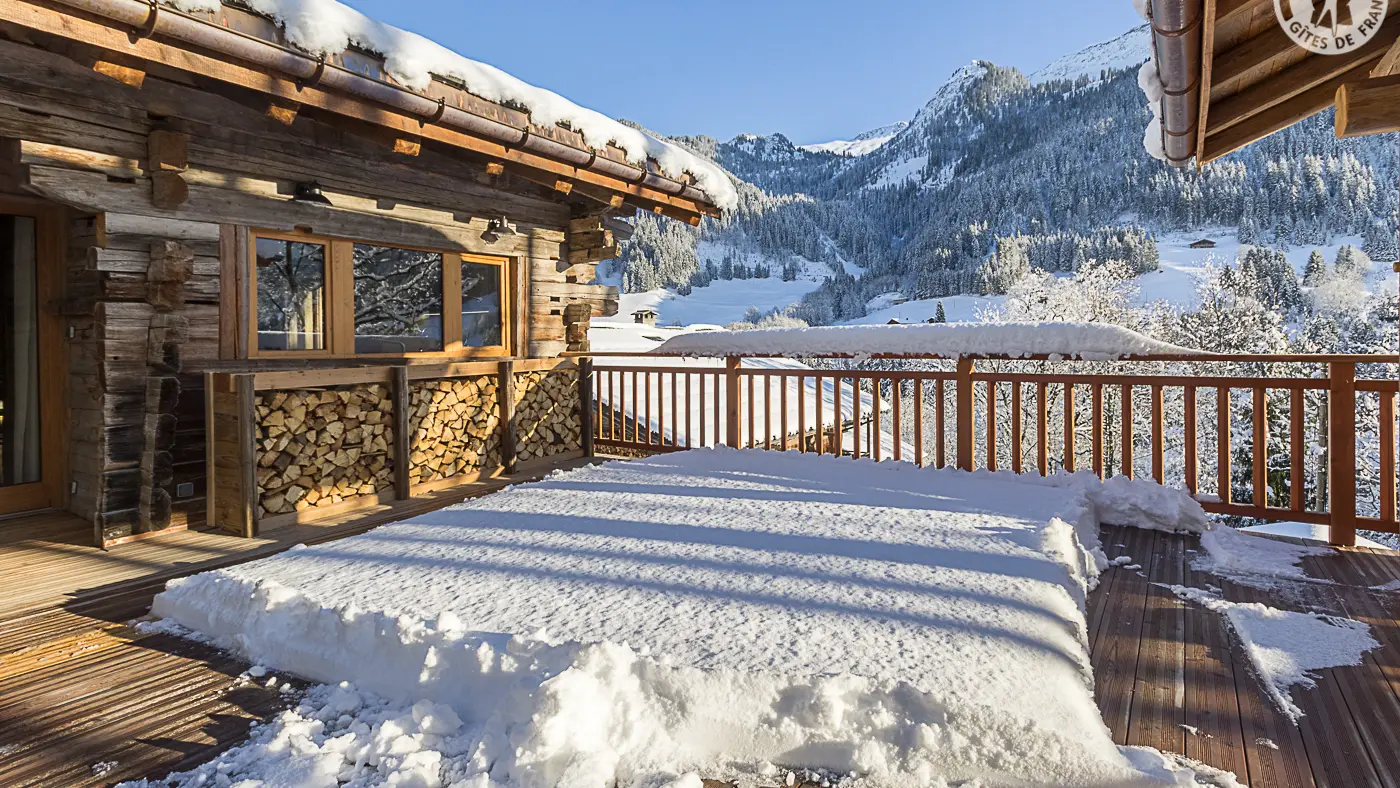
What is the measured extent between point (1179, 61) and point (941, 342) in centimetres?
184

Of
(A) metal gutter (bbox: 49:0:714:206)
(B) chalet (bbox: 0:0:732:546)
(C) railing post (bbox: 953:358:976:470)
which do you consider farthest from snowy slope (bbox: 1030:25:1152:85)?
(B) chalet (bbox: 0:0:732:546)

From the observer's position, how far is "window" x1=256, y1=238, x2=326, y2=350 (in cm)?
408

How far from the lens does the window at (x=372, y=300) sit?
13.6ft

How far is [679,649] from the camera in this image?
69.1 inches

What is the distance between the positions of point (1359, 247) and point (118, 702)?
58522 millimetres

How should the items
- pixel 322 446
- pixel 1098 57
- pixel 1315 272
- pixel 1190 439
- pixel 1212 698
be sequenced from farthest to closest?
pixel 1098 57 < pixel 1315 272 < pixel 322 446 < pixel 1190 439 < pixel 1212 698

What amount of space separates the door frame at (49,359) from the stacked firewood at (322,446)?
1.37 m

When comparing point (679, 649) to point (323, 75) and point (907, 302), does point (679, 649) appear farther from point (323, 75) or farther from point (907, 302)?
point (907, 302)

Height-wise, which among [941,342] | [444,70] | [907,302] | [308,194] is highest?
[907,302]

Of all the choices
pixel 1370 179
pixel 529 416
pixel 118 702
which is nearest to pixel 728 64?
pixel 529 416

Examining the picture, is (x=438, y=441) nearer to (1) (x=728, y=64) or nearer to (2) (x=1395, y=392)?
(2) (x=1395, y=392)

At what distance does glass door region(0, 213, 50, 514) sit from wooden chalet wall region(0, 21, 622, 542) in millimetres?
182

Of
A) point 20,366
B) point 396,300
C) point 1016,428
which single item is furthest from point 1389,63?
point 20,366

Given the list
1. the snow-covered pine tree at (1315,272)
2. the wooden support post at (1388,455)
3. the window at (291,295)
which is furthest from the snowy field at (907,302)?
the window at (291,295)
